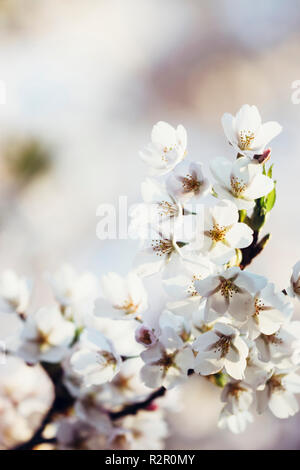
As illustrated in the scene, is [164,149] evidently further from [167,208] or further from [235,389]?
[235,389]

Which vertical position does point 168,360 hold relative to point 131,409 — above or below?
above

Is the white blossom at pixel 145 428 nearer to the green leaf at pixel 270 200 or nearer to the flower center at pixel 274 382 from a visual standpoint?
the flower center at pixel 274 382

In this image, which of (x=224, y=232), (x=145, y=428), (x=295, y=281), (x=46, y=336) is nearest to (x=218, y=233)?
(x=224, y=232)

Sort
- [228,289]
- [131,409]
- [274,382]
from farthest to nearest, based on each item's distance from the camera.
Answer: [131,409] < [274,382] < [228,289]

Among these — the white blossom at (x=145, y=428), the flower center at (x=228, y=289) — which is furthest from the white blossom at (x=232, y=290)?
the white blossom at (x=145, y=428)

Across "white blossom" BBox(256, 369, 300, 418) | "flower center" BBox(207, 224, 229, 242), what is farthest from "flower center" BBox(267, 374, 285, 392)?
"flower center" BBox(207, 224, 229, 242)

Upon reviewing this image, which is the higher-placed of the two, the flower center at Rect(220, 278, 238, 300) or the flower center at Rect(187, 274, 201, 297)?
the flower center at Rect(220, 278, 238, 300)

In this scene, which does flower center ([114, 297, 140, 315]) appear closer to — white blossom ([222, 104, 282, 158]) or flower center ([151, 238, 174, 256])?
flower center ([151, 238, 174, 256])
